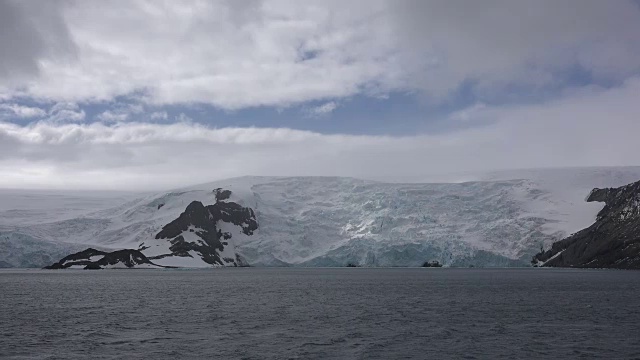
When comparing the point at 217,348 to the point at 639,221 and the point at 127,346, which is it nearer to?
the point at 127,346

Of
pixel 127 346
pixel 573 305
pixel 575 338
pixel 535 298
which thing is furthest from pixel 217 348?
pixel 535 298

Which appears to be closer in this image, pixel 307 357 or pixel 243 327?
pixel 307 357

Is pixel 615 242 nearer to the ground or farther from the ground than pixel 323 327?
nearer to the ground

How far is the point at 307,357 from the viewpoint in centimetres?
3697

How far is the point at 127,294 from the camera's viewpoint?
289 feet

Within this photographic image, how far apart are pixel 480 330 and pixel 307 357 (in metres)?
17.3

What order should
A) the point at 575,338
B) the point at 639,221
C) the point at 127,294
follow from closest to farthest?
the point at 575,338 → the point at 127,294 → the point at 639,221

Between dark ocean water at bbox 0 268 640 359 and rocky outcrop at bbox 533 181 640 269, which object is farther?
rocky outcrop at bbox 533 181 640 269

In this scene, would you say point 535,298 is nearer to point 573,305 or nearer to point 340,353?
point 573,305

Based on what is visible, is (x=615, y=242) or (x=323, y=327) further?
(x=615, y=242)

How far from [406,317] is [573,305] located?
22120 mm

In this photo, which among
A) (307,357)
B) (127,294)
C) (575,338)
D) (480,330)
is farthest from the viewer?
(127,294)

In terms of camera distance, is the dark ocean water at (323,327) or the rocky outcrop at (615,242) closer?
the dark ocean water at (323,327)

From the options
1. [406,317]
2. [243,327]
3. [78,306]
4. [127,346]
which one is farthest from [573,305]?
[78,306]
